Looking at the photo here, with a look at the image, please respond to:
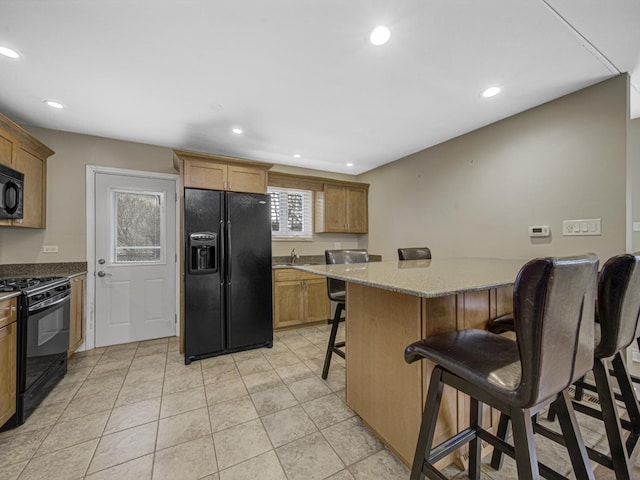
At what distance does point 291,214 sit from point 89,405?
10.0ft

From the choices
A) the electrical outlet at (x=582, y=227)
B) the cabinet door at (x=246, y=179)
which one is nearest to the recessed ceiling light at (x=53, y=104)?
the cabinet door at (x=246, y=179)

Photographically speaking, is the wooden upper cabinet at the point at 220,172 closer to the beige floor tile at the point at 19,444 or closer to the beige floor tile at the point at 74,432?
the beige floor tile at the point at 74,432

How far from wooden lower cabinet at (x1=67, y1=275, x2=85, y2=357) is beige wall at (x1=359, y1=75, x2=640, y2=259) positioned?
4.00 m

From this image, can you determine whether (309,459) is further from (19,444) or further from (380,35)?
(380,35)

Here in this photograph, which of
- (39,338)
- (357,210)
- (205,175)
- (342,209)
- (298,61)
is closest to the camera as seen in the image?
(298,61)

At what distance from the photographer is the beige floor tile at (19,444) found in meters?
1.52

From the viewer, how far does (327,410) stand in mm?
1913

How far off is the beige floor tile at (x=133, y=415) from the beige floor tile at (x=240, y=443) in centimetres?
57

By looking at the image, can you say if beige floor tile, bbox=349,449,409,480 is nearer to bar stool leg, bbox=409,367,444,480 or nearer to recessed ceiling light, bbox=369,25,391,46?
bar stool leg, bbox=409,367,444,480

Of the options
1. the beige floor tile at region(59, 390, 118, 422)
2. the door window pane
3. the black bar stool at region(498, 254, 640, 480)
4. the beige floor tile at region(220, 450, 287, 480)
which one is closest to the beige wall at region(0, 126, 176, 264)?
the door window pane

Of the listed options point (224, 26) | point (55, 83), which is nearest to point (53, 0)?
point (224, 26)

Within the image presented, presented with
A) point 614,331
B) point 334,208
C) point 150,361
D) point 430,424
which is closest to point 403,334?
point 430,424

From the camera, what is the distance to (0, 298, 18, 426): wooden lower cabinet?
5.42ft

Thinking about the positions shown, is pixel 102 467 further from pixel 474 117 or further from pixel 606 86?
pixel 606 86
